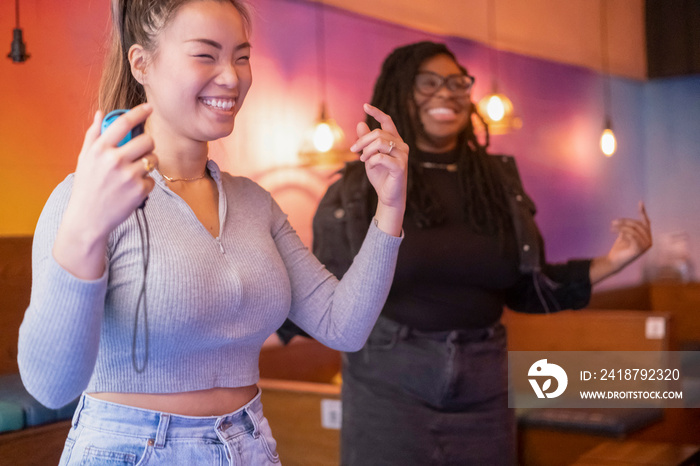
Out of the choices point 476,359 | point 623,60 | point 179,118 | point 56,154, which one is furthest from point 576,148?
point 179,118

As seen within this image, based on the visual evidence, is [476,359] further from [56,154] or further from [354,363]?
[56,154]

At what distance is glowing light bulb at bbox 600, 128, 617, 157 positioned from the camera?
2.97 m

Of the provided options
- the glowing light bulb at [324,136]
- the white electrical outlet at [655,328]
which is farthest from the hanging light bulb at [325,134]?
the white electrical outlet at [655,328]

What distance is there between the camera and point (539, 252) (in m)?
2.14

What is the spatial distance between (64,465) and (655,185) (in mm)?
2397

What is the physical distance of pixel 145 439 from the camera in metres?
1.06

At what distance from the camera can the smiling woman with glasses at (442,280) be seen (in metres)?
1.96

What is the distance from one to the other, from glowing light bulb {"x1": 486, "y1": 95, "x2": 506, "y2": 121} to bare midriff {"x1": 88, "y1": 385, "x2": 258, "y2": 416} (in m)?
2.76

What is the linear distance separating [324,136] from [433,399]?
7.70ft

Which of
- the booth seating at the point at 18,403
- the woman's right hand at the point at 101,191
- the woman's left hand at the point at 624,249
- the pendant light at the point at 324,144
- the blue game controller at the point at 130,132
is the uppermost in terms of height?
the pendant light at the point at 324,144

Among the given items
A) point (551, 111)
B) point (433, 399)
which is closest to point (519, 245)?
point (433, 399)

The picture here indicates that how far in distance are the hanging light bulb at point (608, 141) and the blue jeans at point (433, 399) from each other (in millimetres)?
1305

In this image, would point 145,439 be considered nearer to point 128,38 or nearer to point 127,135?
point 127,135

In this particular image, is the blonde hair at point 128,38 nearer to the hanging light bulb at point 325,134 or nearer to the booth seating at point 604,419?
the booth seating at point 604,419
